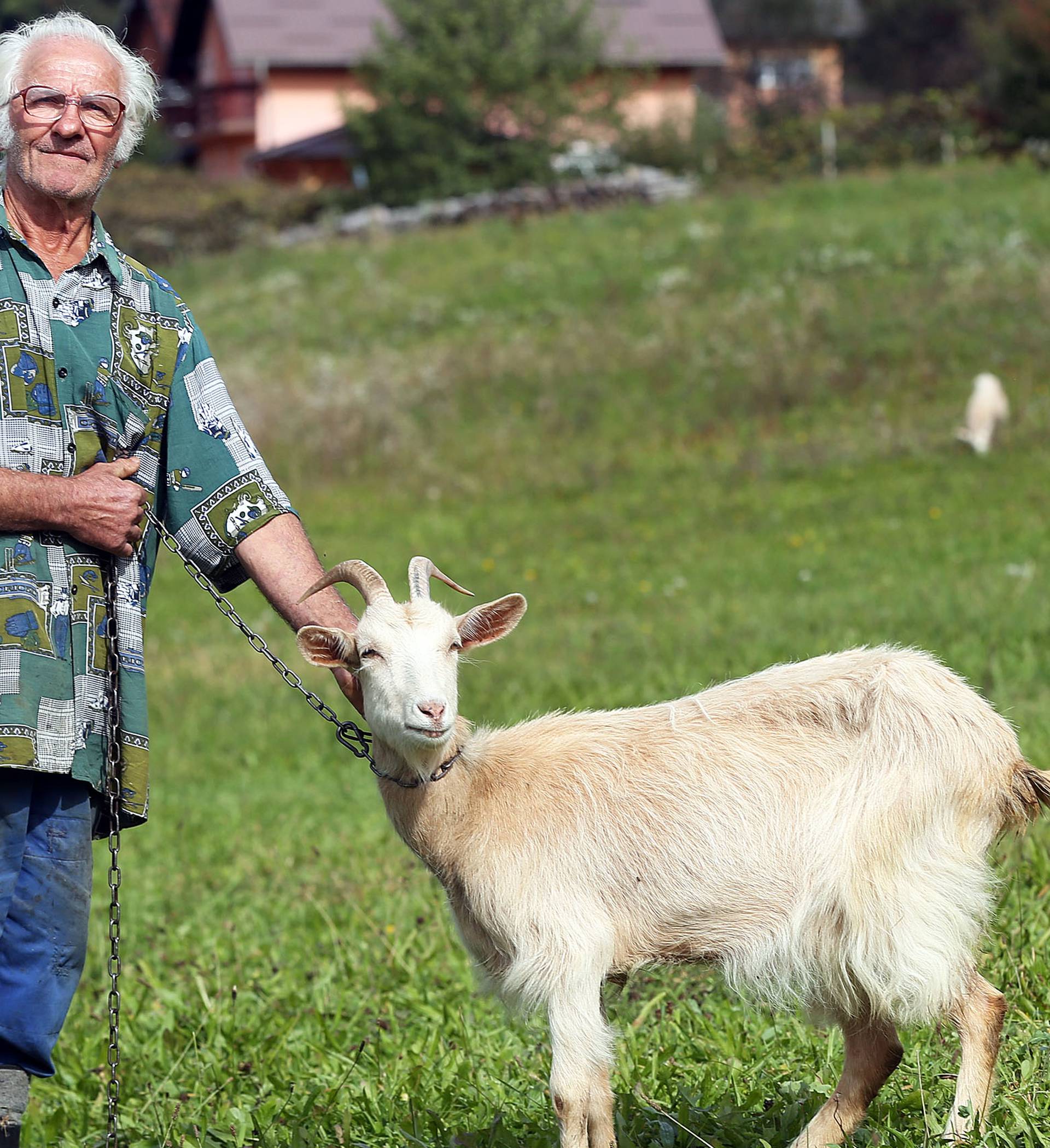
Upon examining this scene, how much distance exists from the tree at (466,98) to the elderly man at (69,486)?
28024 millimetres

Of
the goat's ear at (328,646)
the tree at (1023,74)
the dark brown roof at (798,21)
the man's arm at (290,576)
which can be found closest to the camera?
the goat's ear at (328,646)

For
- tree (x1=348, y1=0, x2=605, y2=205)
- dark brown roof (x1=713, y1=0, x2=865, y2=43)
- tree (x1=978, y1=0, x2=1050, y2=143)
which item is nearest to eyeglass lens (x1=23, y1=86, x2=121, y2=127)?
tree (x1=348, y1=0, x2=605, y2=205)

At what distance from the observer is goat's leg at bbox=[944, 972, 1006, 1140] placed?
3.21 metres

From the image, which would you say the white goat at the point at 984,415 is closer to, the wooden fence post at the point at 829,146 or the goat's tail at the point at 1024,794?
the goat's tail at the point at 1024,794

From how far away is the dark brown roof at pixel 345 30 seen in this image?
4103 cm

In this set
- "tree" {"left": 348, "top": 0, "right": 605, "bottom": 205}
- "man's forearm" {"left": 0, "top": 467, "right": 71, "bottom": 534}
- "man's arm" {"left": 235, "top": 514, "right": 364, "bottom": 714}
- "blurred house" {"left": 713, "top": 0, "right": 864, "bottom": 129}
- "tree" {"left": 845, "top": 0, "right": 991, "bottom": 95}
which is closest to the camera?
"man's forearm" {"left": 0, "top": 467, "right": 71, "bottom": 534}

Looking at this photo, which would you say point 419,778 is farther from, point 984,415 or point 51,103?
point 984,415

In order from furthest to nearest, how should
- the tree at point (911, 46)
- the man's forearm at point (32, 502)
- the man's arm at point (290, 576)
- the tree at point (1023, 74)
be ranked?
the tree at point (911, 46) < the tree at point (1023, 74) < the man's arm at point (290, 576) < the man's forearm at point (32, 502)

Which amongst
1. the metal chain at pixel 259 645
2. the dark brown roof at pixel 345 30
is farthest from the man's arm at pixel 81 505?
the dark brown roof at pixel 345 30

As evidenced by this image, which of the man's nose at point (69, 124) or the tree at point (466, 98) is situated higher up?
the man's nose at point (69, 124)

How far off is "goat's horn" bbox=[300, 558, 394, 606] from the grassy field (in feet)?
3.82

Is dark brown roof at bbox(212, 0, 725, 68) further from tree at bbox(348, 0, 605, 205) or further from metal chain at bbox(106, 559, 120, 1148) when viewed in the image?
metal chain at bbox(106, 559, 120, 1148)

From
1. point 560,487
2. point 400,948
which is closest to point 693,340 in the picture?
point 560,487

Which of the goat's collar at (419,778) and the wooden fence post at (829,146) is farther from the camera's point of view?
the wooden fence post at (829,146)
